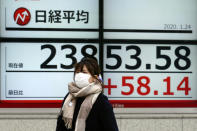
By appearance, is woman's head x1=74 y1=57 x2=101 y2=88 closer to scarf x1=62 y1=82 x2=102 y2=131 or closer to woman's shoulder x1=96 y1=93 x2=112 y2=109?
scarf x1=62 y1=82 x2=102 y2=131

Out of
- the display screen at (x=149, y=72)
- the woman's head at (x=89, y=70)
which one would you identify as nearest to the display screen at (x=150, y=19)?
the display screen at (x=149, y=72)

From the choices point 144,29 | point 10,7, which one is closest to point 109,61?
point 144,29

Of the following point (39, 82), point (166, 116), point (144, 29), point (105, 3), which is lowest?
point (166, 116)

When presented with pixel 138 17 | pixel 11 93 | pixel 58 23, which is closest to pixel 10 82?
pixel 11 93

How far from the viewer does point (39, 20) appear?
23.0 ft

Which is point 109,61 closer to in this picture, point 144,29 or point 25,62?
point 144,29

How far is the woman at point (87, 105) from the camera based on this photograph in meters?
3.69

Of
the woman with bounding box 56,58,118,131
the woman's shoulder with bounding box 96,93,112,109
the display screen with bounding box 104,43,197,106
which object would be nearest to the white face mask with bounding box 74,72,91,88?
the woman with bounding box 56,58,118,131

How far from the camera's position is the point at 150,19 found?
284 inches

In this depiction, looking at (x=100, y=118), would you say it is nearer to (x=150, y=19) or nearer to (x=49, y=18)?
(x=49, y=18)

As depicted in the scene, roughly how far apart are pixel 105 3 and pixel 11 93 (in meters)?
2.28

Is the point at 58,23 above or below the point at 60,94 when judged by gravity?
above

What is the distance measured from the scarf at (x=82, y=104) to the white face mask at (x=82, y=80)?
1.4 inches

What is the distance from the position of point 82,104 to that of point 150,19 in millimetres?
3839
